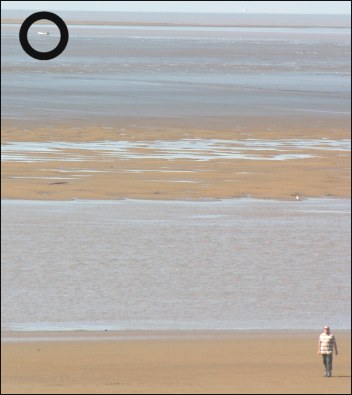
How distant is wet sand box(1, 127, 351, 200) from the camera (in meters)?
28.6

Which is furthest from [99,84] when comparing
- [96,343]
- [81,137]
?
[96,343]

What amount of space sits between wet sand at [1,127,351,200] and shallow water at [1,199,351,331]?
5.66 feet

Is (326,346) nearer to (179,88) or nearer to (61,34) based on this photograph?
(61,34)

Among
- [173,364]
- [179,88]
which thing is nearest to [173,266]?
[173,364]

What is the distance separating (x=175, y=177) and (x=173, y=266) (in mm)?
10377

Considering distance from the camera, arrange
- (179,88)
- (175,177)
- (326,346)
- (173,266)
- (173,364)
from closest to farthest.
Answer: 1. (326,346)
2. (173,364)
3. (173,266)
4. (175,177)
5. (179,88)

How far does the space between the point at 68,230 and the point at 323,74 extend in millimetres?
56386

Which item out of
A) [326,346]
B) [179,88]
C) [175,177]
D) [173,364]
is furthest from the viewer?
[179,88]

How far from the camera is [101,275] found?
19875 mm

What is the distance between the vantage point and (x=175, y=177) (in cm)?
3077

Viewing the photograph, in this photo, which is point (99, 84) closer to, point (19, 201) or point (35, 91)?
point (35, 91)

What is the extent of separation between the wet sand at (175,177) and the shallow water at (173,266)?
173 cm

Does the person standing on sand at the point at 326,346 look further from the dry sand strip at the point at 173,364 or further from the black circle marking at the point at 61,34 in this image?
the black circle marking at the point at 61,34

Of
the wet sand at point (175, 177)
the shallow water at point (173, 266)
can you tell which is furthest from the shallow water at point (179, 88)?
the shallow water at point (173, 266)
